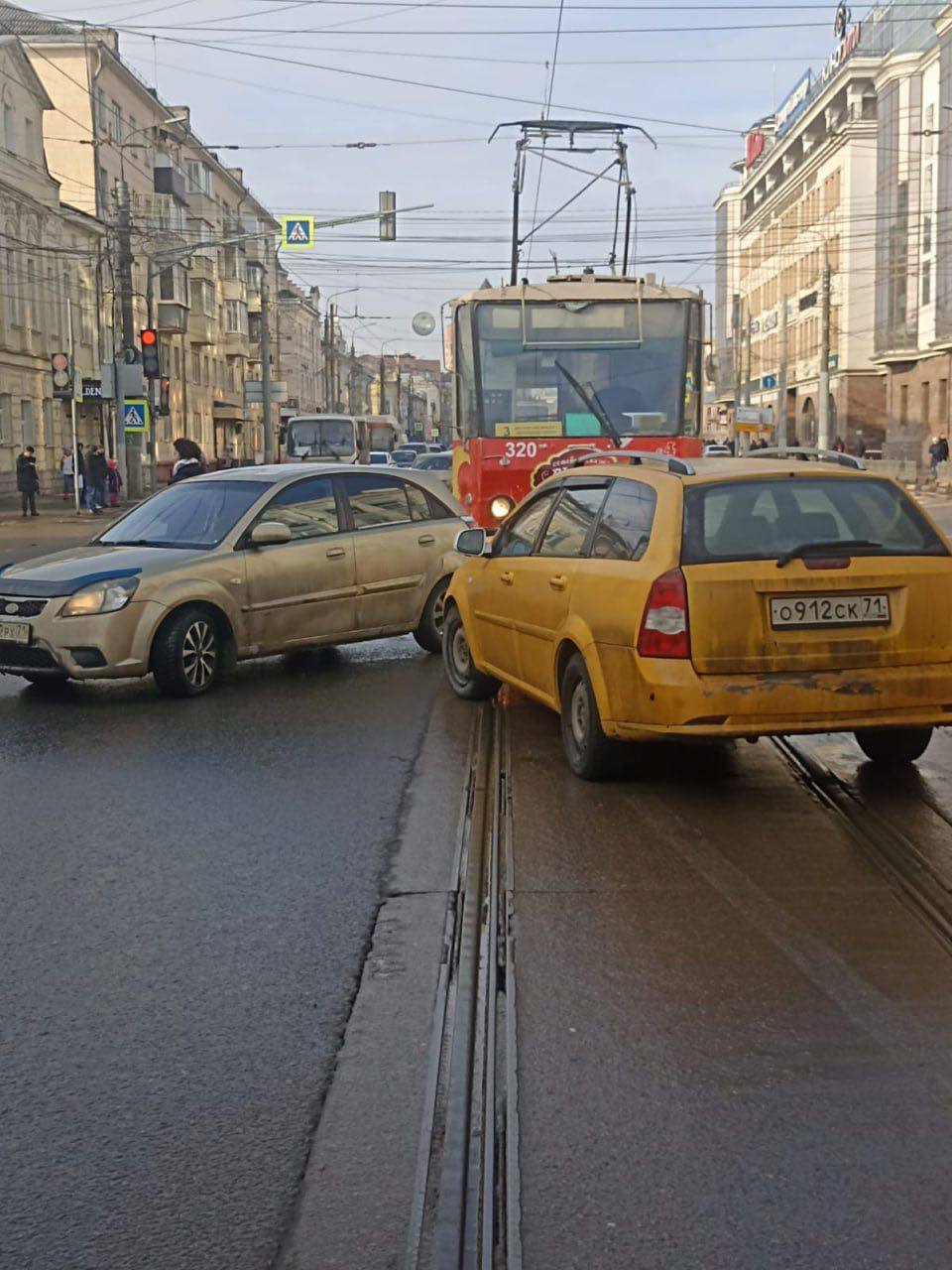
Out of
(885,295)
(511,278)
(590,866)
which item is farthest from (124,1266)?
(885,295)

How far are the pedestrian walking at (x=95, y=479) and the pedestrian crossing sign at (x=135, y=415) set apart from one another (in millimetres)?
3215

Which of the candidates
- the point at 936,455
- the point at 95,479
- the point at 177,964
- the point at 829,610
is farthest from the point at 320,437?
the point at 177,964

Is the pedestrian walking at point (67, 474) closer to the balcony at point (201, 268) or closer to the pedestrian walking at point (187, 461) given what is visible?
the pedestrian walking at point (187, 461)

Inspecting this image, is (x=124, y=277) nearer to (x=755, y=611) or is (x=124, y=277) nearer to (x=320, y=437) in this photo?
(x=320, y=437)

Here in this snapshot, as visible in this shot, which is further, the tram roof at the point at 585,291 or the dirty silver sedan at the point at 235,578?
the tram roof at the point at 585,291

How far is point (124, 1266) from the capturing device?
10.1 feet

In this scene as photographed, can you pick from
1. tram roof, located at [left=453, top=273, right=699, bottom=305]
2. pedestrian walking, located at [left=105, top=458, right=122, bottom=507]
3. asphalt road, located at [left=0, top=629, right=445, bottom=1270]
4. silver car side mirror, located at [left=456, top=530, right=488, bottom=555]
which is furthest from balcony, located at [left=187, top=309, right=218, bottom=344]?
asphalt road, located at [left=0, top=629, right=445, bottom=1270]

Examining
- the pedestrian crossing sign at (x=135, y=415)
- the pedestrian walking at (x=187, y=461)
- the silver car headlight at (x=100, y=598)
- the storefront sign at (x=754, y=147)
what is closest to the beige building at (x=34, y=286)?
the pedestrian crossing sign at (x=135, y=415)

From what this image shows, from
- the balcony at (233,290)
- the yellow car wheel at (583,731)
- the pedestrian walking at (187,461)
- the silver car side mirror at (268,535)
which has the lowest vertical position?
the yellow car wheel at (583,731)

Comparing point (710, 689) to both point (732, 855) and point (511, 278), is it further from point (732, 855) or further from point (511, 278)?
point (511, 278)

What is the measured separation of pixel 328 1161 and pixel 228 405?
3229 inches

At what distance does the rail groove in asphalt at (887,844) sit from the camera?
218 inches

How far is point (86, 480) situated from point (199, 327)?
35.5 metres

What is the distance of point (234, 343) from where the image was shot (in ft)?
272
